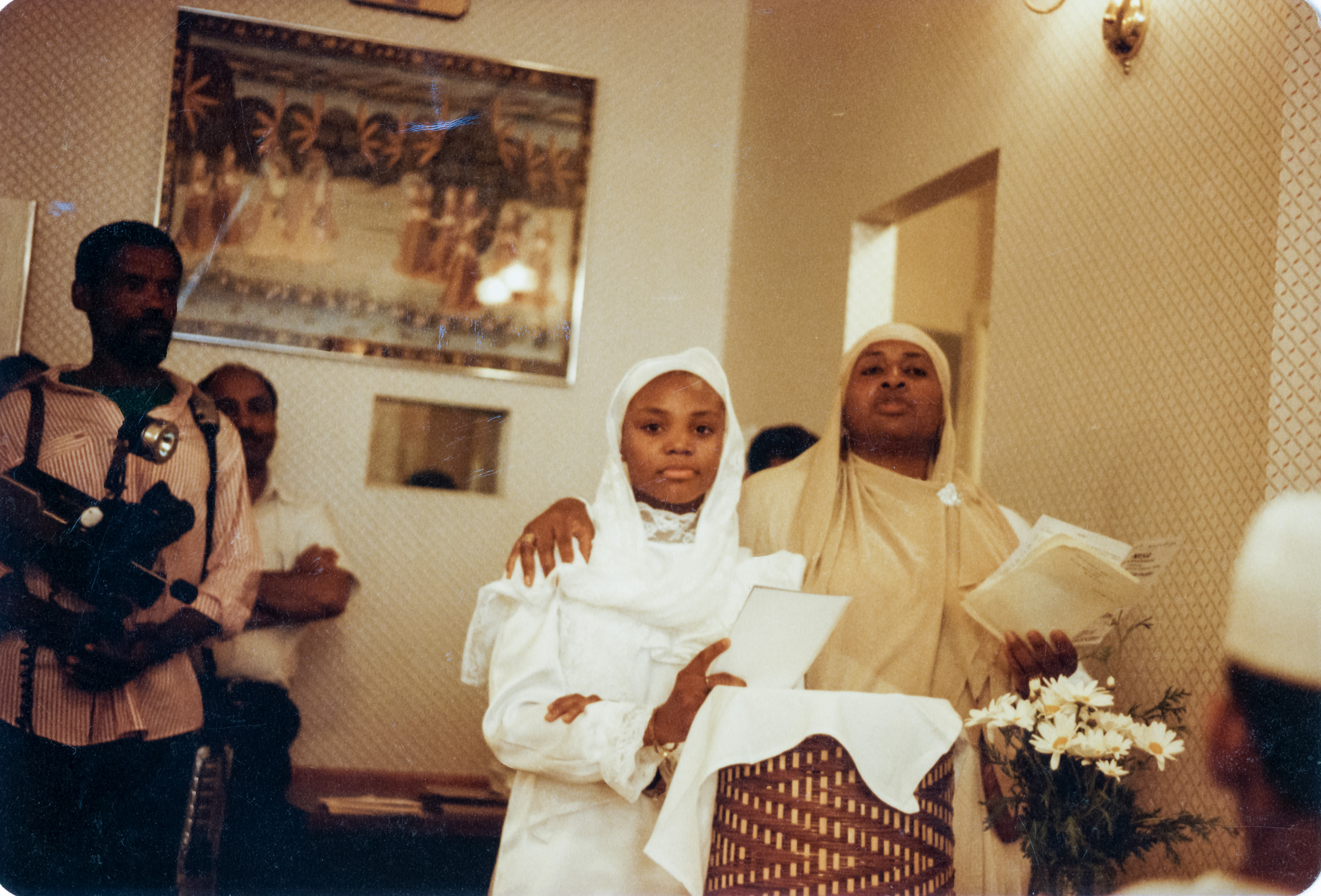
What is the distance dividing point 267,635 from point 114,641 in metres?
0.47

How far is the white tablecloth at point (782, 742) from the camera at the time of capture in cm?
167

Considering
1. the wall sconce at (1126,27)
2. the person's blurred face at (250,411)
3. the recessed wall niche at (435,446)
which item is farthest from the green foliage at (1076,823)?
the person's blurred face at (250,411)

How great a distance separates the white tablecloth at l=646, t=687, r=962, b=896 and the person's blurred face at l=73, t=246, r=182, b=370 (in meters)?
1.31

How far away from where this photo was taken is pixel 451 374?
2.66 m

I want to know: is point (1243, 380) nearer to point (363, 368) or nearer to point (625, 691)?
point (625, 691)

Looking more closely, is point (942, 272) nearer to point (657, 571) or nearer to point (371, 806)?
point (657, 571)

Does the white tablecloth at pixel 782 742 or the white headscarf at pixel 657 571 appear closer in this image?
the white tablecloth at pixel 782 742

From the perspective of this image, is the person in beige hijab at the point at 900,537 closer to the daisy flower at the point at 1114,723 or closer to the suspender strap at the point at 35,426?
the daisy flower at the point at 1114,723

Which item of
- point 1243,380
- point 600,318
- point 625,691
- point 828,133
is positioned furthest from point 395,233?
point 1243,380

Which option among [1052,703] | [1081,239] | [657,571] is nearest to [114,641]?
[657,571]

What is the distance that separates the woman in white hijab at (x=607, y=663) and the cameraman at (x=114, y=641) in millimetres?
590

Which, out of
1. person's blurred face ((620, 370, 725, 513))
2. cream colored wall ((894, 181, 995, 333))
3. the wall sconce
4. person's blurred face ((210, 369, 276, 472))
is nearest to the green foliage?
person's blurred face ((620, 370, 725, 513))

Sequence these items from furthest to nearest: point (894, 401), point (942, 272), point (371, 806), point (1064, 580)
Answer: point (942, 272), point (371, 806), point (894, 401), point (1064, 580)

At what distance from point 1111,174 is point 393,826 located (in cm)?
219
